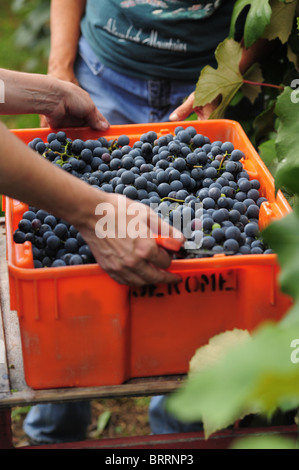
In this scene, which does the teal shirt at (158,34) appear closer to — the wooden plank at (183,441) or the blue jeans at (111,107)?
the blue jeans at (111,107)

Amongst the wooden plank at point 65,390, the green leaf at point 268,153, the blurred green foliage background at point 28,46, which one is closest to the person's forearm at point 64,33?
the green leaf at point 268,153

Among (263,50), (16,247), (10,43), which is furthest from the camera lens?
(10,43)

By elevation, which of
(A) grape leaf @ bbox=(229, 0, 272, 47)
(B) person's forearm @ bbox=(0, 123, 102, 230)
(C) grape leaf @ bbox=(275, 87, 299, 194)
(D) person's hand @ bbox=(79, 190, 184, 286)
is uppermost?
(A) grape leaf @ bbox=(229, 0, 272, 47)

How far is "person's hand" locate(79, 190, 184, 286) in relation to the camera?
915 millimetres

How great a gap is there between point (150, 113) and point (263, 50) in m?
0.40

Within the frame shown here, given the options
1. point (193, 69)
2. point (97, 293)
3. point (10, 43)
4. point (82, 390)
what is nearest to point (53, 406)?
point (82, 390)

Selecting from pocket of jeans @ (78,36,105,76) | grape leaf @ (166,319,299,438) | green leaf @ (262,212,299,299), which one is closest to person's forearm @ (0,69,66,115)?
pocket of jeans @ (78,36,105,76)

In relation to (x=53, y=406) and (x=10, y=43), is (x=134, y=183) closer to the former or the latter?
(x=53, y=406)

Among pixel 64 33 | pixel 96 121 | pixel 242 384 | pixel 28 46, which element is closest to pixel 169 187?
pixel 96 121

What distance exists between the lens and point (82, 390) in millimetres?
1006

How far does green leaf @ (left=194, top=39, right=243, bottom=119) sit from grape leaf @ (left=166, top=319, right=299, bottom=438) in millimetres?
1308

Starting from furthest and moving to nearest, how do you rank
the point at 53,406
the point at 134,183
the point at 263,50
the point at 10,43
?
the point at 10,43
the point at 53,406
the point at 263,50
the point at 134,183

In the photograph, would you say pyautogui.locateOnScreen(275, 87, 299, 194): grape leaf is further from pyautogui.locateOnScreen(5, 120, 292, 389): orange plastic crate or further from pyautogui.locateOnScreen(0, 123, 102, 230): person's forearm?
pyautogui.locateOnScreen(0, 123, 102, 230): person's forearm

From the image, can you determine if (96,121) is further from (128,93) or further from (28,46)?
(28,46)
